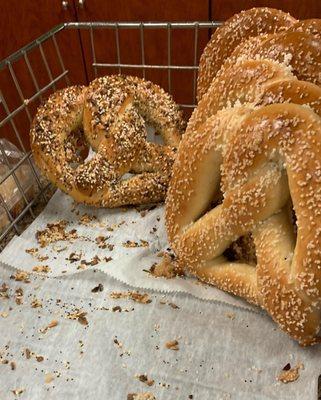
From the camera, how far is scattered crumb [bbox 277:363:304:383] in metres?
0.61

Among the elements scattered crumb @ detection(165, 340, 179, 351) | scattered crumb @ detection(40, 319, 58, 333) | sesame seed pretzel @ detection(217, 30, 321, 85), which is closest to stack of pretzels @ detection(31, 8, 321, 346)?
sesame seed pretzel @ detection(217, 30, 321, 85)

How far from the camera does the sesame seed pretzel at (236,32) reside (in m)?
0.76

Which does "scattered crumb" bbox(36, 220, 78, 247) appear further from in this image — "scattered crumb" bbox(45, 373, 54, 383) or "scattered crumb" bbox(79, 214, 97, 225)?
"scattered crumb" bbox(45, 373, 54, 383)

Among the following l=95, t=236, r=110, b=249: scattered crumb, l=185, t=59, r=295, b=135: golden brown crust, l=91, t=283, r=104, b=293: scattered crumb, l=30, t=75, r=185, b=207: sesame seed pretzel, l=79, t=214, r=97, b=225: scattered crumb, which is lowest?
l=79, t=214, r=97, b=225: scattered crumb

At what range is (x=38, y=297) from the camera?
30.0 inches

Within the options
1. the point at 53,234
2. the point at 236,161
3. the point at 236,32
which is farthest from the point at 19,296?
the point at 236,32

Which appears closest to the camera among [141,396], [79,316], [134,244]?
[141,396]

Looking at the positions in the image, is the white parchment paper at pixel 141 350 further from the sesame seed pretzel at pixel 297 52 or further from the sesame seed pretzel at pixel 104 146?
the sesame seed pretzel at pixel 297 52

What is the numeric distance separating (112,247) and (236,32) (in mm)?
415

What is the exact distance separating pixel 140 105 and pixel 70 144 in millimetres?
154

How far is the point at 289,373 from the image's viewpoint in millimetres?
619

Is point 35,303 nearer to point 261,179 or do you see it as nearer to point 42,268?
point 42,268

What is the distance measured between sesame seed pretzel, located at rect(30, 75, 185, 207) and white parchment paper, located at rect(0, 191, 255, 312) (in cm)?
4

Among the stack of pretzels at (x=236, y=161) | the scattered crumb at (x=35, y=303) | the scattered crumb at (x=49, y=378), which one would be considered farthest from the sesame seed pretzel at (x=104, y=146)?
the scattered crumb at (x=49, y=378)
